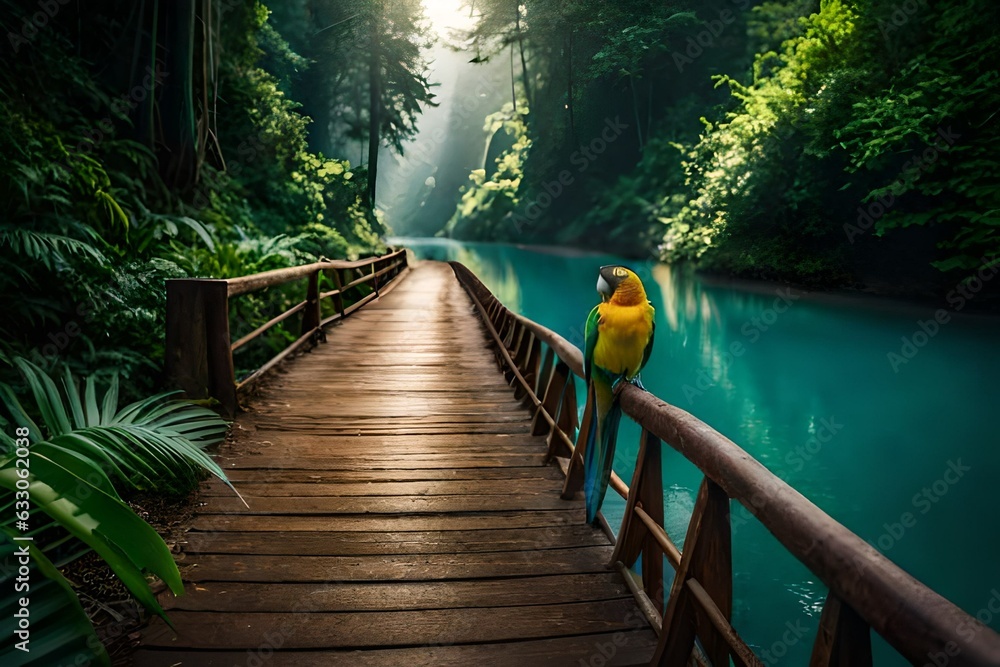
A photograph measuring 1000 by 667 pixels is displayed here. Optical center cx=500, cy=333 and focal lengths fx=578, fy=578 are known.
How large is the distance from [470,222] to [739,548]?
51612mm

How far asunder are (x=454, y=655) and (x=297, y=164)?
1156 cm

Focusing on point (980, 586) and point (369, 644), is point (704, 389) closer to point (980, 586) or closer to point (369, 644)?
point (980, 586)

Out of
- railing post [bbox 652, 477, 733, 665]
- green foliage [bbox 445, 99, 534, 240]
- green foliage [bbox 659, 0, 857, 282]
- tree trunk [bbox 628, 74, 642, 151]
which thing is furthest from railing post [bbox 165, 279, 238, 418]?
green foliage [bbox 445, 99, 534, 240]

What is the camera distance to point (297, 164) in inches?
456

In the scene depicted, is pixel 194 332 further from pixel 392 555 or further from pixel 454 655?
pixel 454 655

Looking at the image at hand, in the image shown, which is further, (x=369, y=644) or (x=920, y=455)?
(x=920, y=455)

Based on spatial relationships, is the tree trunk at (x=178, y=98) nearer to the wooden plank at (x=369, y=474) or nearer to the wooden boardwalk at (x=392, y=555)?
the wooden boardwalk at (x=392, y=555)

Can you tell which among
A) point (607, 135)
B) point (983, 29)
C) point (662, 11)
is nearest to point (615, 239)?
point (607, 135)

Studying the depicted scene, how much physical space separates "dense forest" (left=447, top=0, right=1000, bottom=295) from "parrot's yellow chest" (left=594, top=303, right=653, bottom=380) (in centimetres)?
1266

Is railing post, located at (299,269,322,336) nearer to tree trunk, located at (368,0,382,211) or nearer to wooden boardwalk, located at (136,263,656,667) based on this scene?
wooden boardwalk, located at (136,263,656,667)

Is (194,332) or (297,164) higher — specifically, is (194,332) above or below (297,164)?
below

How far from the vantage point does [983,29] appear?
37.1 feet

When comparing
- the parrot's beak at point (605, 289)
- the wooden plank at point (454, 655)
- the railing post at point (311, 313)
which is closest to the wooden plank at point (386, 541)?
the wooden plank at point (454, 655)

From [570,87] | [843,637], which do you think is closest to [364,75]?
[843,637]
